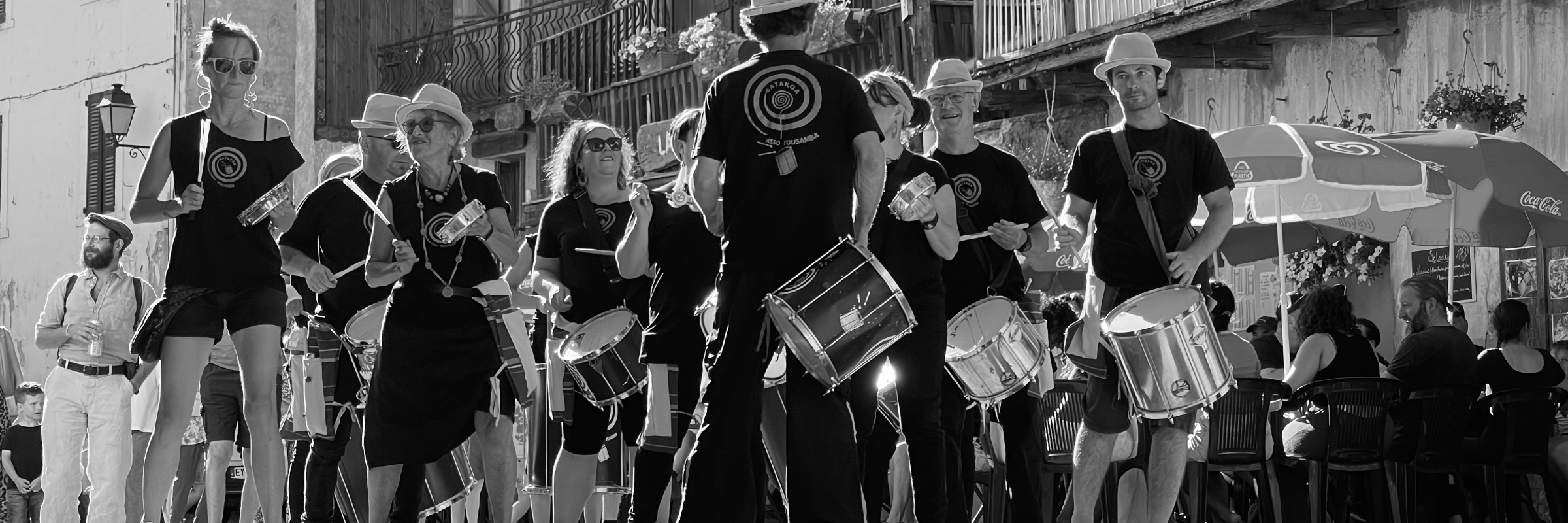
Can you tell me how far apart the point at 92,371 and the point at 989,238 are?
6328mm

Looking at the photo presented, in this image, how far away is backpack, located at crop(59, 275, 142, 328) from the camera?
11305mm

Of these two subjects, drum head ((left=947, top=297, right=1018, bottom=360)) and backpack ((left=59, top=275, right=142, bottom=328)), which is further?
backpack ((left=59, top=275, right=142, bottom=328))

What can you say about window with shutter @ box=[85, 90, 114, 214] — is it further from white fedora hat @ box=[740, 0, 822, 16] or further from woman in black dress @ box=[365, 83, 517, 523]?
white fedora hat @ box=[740, 0, 822, 16]

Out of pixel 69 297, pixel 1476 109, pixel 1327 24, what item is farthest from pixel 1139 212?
pixel 1327 24

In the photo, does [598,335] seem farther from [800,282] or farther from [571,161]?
[800,282]

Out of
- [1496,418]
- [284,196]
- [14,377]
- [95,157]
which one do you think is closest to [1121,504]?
[1496,418]

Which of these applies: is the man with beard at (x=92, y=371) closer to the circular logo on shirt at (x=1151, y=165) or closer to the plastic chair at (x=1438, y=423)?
the circular logo on shirt at (x=1151, y=165)

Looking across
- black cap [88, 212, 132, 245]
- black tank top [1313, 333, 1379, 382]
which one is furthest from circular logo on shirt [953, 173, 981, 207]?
black cap [88, 212, 132, 245]

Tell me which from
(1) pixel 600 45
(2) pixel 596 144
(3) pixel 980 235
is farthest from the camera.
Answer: (1) pixel 600 45

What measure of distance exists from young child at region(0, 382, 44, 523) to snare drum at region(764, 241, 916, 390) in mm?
9447

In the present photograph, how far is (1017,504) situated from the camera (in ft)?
25.4

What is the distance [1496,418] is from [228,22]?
6.37 metres

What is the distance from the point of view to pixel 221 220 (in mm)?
7359

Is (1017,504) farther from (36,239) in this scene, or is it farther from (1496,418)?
(36,239)
